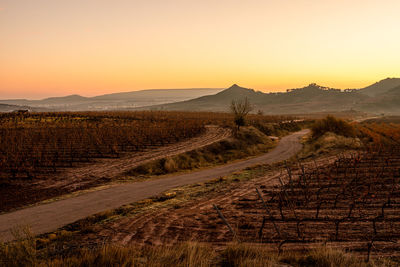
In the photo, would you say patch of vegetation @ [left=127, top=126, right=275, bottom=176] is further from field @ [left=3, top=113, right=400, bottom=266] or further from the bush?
the bush

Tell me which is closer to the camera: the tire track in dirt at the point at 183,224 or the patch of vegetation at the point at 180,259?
the patch of vegetation at the point at 180,259

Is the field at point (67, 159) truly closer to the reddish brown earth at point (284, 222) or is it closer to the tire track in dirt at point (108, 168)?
the tire track in dirt at point (108, 168)

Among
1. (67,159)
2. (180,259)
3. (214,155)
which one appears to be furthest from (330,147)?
(180,259)

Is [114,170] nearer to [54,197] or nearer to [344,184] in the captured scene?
[54,197]

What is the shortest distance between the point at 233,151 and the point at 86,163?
1549 cm

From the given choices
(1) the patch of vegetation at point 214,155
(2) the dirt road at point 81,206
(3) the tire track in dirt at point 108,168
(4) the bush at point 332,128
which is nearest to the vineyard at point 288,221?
(2) the dirt road at point 81,206

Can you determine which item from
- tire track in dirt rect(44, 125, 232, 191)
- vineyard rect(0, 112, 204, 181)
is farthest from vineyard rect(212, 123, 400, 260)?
vineyard rect(0, 112, 204, 181)

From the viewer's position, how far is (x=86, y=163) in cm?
2314

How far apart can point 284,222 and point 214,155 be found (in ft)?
65.1

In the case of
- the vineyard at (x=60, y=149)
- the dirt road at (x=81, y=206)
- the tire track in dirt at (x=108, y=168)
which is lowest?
the dirt road at (x=81, y=206)

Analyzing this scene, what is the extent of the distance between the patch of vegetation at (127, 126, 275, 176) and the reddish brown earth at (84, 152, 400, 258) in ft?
28.0

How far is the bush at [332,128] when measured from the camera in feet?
133

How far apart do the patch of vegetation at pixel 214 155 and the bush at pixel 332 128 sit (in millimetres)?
7606

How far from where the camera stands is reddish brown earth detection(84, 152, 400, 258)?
26.3 feet
